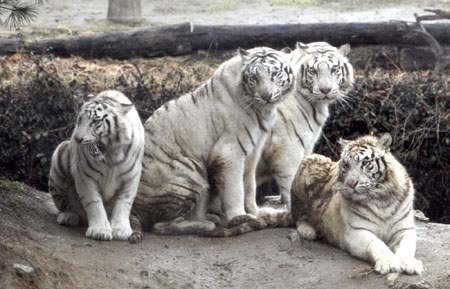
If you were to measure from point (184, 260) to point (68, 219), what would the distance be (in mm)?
1119

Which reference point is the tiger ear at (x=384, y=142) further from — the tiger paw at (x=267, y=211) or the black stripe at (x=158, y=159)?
the black stripe at (x=158, y=159)

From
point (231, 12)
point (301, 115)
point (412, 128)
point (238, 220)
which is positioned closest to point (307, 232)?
Result: point (238, 220)

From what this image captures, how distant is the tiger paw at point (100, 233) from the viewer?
248 inches

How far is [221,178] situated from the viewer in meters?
6.80

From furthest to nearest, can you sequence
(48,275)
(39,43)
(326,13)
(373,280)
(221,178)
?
(326,13), (39,43), (221,178), (373,280), (48,275)

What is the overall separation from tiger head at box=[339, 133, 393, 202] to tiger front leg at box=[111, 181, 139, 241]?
1.66 metres

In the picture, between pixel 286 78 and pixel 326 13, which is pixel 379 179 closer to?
pixel 286 78

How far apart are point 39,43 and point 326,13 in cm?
686

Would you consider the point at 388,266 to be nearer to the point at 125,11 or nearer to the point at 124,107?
the point at 124,107

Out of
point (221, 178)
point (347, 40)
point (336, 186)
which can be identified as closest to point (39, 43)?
point (347, 40)

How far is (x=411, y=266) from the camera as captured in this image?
564 cm

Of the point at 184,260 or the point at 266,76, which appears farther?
the point at 266,76

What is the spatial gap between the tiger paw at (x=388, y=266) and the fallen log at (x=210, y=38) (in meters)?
5.72

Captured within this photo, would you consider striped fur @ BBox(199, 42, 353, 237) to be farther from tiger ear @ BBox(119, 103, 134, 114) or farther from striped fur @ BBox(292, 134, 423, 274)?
tiger ear @ BBox(119, 103, 134, 114)
